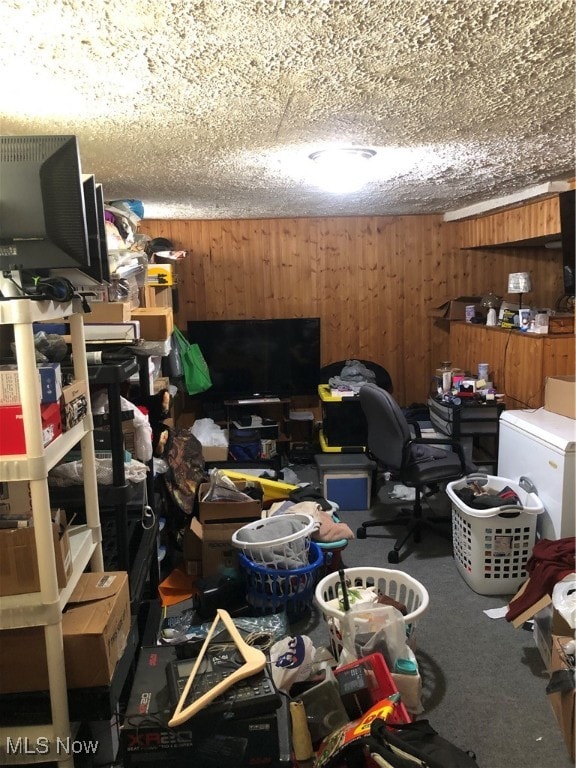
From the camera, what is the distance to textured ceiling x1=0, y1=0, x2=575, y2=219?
1.16m

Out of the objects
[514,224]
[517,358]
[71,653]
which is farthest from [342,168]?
[71,653]

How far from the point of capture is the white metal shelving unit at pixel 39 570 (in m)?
1.33

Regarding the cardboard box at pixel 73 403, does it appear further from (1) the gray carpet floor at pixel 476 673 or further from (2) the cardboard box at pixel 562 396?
(2) the cardboard box at pixel 562 396

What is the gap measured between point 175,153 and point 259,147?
0.37 m

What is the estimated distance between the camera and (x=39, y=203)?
133cm

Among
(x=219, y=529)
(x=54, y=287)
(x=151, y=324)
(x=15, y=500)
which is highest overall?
(x=54, y=287)

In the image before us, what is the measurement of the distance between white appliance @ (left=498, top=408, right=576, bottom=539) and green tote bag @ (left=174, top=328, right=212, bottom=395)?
2.33m

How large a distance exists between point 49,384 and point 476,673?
200 centimetres

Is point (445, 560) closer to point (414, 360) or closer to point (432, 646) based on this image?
point (432, 646)

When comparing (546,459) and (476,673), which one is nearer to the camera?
(476,673)

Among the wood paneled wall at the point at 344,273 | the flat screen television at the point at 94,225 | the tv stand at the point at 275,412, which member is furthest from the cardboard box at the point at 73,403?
the wood paneled wall at the point at 344,273

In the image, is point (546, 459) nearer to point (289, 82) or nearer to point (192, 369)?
point (289, 82)

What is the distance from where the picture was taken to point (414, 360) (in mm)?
5066

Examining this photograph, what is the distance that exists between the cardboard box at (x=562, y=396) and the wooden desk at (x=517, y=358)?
0.47 metres
